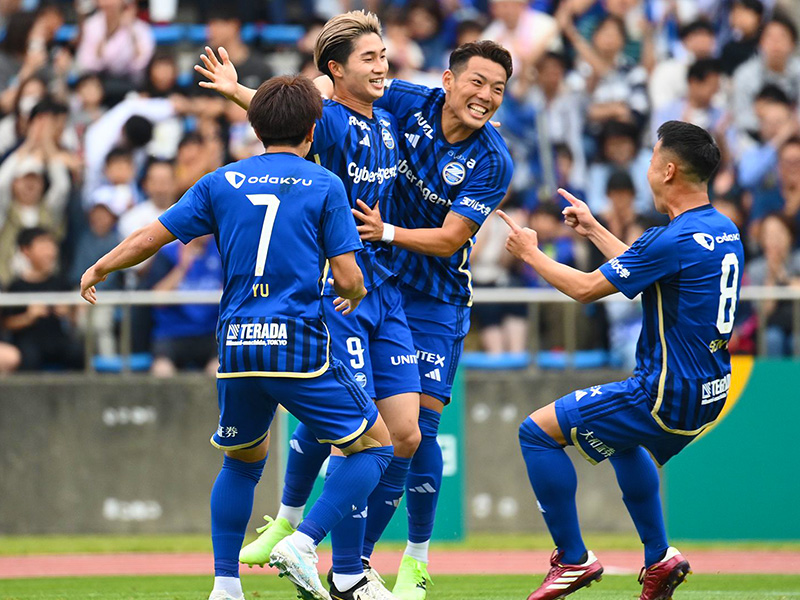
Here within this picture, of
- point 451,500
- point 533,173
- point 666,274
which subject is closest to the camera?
point 666,274

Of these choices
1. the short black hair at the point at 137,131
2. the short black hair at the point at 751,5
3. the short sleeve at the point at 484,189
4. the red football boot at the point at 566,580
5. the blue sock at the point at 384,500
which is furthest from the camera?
the short black hair at the point at 751,5

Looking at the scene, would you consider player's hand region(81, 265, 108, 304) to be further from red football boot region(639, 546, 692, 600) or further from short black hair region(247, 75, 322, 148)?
red football boot region(639, 546, 692, 600)

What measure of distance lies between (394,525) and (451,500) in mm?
510

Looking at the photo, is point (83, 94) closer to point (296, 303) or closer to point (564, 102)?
point (564, 102)

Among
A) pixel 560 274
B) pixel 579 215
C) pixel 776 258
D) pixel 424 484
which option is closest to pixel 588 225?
pixel 579 215

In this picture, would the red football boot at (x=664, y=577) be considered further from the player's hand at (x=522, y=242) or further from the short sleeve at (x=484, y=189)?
the short sleeve at (x=484, y=189)

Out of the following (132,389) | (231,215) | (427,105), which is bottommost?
(132,389)

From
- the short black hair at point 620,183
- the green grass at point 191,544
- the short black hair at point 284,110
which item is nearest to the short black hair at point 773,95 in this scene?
the short black hair at point 620,183

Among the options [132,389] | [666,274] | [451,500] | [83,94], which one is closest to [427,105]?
[666,274]

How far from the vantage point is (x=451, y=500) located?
10531 mm

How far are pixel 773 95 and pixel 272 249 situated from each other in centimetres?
858

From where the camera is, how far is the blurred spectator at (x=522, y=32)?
43.1 ft

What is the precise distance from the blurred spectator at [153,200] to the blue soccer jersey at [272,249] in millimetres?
6160

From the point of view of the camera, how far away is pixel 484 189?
691 cm
